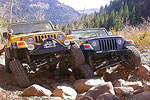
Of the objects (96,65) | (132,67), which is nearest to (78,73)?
(96,65)

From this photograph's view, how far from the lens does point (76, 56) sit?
5.92 m

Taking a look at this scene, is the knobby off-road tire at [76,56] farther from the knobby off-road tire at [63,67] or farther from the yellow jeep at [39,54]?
the knobby off-road tire at [63,67]

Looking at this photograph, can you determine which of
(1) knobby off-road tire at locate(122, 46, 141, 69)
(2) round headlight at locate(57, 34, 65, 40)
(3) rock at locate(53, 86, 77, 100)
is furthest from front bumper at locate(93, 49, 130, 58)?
(3) rock at locate(53, 86, 77, 100)

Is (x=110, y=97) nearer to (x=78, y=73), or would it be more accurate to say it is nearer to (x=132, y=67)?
(x=78, y=73)

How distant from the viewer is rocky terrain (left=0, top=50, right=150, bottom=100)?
12.5 ft

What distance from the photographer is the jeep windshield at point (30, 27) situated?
277 inches

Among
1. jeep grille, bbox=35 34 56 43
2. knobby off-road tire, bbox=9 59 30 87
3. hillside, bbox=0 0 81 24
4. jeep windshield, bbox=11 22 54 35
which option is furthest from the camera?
hillside, bbox=0 0 81 24

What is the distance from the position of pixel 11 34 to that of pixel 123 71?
3.65 meters

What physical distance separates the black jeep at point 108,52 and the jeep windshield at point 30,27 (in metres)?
1.21

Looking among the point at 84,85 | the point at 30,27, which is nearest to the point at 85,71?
the point at 84,85

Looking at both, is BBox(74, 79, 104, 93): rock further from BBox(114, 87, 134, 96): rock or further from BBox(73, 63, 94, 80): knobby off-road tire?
BBox(114, 87, 134, 96): rock

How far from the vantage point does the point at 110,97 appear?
3393 millimetres

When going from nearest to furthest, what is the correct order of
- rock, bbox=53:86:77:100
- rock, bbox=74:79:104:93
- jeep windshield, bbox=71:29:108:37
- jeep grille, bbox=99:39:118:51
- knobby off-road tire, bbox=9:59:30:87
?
1. rock, bbox=53:86:77:100
2. rock, bbox=74:79:104:93
3. knobby off-road tire, bbox=9:59:30:87
4. jeep grille, bbox=99:39:118:51
5. jeep windshield, bbox=71:29:108:37

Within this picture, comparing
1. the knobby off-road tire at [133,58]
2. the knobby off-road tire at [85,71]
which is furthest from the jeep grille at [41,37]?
the knobby off-road tire at [133,58]
